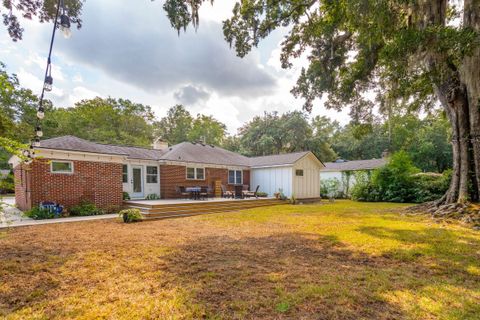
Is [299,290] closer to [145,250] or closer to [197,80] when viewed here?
[145,250]

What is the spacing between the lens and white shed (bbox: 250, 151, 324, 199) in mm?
16391

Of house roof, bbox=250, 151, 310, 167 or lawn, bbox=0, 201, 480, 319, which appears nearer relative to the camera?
lawn, bbox=0, 201, 480, 319

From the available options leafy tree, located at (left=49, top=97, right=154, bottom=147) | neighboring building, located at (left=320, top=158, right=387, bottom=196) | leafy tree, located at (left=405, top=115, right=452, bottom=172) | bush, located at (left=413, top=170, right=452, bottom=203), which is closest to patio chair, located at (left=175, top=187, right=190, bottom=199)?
neighboring building, located at (left=320, top=158, right=387, bottom=196)

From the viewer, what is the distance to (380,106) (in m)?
11.0

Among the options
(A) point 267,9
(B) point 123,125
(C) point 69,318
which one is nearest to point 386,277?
(C) point 69,318

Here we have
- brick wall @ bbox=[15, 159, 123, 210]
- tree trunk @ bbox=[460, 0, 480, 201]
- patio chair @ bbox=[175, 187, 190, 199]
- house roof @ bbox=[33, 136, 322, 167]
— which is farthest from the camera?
patio chair @ bbox=[175, 187, 190, 199]

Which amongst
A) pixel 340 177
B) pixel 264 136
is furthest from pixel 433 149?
pixel 264 136

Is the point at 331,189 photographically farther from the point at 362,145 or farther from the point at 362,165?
the point at 362,145

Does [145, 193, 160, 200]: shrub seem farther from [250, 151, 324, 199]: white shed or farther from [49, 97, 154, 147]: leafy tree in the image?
[49, 97, 154, 147]: leafy tree

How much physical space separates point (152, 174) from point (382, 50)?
42.7ft

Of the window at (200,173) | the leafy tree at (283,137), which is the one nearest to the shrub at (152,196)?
the window at (200,173)

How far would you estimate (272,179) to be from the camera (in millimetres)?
17578

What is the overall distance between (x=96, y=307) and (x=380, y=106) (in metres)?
12.7

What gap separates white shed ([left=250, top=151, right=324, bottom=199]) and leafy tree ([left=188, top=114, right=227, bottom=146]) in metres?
20.8
